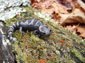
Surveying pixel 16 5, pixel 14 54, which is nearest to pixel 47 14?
pixel 16 5

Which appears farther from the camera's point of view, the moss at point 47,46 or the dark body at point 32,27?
the dark body at point 32,27

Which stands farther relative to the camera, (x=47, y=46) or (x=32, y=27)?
(x=32, y=27)

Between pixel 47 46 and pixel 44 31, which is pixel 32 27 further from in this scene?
pixel 47 46

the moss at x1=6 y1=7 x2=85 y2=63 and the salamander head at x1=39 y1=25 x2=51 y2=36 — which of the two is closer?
the moss at x1=6 y1=7 x2=85 y2=63

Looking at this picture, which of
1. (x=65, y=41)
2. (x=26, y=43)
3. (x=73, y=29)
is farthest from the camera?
(x=73, y=29)

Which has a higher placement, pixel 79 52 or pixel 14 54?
pixel 14 54

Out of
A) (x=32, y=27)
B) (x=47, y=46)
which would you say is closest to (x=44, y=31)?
(x=32, y=27)

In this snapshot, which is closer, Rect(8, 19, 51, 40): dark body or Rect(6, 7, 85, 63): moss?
Rect(6, 7, 85, 63): moss

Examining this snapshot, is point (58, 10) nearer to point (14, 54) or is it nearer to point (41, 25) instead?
point (41, 25)
